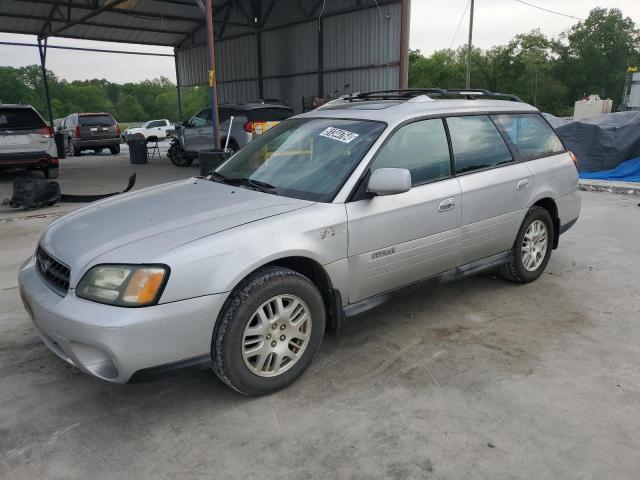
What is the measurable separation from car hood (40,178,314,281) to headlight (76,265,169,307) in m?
0.05

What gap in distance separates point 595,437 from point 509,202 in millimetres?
2005

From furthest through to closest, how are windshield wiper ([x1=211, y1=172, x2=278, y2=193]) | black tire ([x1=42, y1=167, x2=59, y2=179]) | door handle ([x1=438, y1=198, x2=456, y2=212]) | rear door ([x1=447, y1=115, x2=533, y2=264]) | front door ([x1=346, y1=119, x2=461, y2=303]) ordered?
black tire ([x1=42, y1=167, x2=59, y2=179])
rear door ([x1=447, y1=115, x2=533, y2=264])
door handle ([x1=438, y1=198, x2=456, y2=212])
windshield wiper ([x1=211, y1=172, x2=278, y2=193])
front door ([x1=346, y1=119, x2=461, y2=303])

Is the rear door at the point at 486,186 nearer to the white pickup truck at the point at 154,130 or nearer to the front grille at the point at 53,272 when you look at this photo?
the front grille at the point at 53,272

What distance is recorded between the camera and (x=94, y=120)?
2108cm

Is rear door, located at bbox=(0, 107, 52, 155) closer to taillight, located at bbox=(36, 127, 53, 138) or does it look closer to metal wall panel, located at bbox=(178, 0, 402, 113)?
taillight, located at bbox=(36, 127, 53, 138)

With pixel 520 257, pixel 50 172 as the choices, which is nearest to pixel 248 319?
pixel 520 257

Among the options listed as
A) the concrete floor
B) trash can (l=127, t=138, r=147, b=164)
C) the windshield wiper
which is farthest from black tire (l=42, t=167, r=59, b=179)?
the windshield wiper

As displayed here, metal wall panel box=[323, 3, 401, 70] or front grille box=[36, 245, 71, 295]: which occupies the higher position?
metal wall panel box=[323, 3, 401, 70]

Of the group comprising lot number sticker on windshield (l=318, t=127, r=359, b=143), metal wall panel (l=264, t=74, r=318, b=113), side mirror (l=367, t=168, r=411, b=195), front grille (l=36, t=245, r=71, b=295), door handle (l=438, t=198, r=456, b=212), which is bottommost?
front grille (l=36, t=245, r=71, b=295)

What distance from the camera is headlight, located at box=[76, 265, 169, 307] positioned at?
239 centimetres

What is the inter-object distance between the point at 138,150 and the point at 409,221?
15260 mm

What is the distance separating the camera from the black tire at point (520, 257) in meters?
4.30

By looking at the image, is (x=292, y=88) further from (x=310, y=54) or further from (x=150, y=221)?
(x=150, y=221)

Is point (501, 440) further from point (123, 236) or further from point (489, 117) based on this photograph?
point (489, 117)
